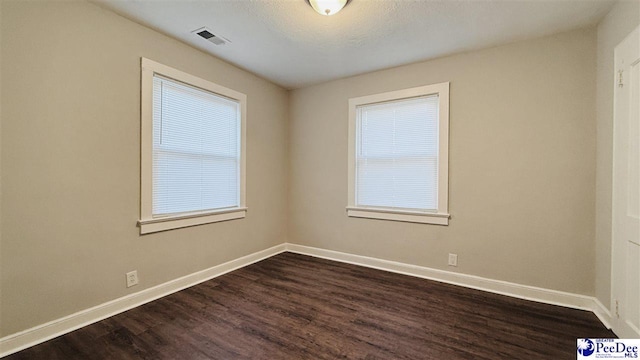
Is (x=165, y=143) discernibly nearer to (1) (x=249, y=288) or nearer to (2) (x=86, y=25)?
Answer: (2) (x=86, y=25)

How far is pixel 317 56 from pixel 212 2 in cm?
126

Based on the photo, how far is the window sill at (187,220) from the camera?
8.05 ft

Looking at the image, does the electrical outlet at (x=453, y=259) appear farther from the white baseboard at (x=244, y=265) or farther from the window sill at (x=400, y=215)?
the window sill at (x=400, y=215)

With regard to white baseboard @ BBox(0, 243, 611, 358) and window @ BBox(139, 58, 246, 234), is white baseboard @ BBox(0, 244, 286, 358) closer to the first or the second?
white baseboard @ BBox(0, 243, 611, 358)

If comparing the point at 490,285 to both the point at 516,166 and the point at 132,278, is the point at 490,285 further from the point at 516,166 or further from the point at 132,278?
the point at 132,278

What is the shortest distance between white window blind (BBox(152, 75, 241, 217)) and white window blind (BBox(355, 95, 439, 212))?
1.73 metres

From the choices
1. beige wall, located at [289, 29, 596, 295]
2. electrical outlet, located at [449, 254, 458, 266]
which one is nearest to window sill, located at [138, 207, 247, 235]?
beige wall, located at [289, 29, 596, 295]

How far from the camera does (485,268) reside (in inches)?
108

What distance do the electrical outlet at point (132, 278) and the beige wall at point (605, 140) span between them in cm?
408

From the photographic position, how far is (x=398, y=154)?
328 centimetres

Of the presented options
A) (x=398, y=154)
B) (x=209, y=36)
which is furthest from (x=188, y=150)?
(x=398, y=154)

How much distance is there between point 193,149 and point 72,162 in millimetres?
1046

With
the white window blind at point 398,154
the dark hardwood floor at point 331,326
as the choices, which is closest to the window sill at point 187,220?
the dark hardwood floor at point 331,326

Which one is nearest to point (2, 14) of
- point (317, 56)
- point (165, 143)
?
point (165, 143)
